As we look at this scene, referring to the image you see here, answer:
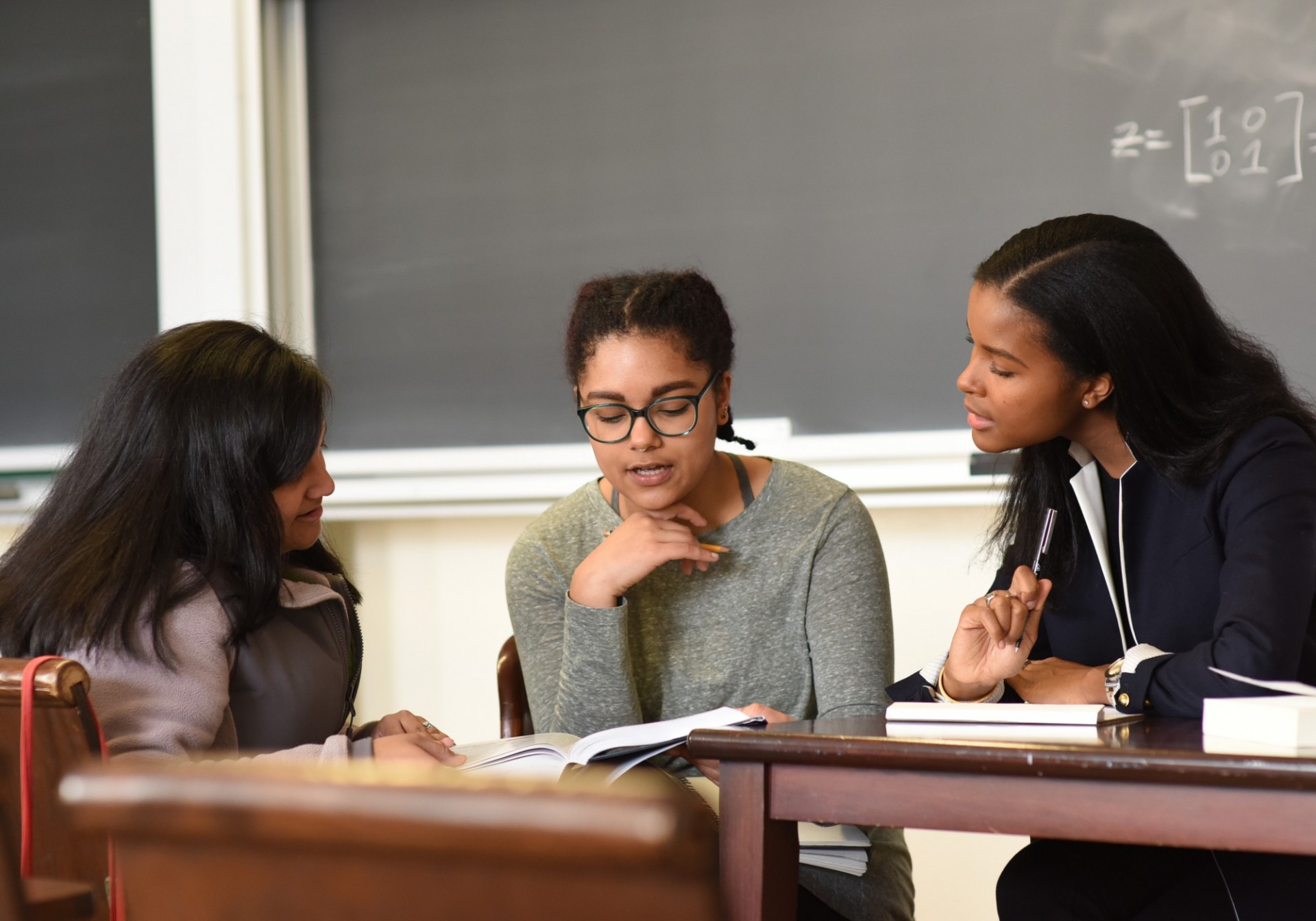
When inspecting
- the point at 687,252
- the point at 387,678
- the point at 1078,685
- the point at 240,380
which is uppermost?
the point at 687,252

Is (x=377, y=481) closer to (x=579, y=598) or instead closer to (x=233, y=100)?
(x=233, y=100)

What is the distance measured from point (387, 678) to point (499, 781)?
2392mm

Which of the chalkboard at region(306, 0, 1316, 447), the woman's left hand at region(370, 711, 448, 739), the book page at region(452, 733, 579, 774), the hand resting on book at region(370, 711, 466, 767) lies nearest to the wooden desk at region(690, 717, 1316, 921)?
the book page at region(452, 733, 579, 774)

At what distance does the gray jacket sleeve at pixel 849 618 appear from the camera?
1.57 m

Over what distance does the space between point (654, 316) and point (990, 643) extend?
0.57m

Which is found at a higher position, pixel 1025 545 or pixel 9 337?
pixel 9 337

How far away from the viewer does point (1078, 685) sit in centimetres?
136

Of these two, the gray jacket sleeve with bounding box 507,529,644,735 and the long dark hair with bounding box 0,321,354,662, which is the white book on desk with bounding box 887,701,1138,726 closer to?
the gray jacket sleeve with bounding box 507,529,644,735

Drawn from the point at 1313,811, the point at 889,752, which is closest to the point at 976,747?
the point at 889,752

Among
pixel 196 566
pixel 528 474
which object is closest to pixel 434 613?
pixel 528 474

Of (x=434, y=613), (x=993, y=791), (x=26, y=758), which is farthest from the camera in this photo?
(x=434, y=613)

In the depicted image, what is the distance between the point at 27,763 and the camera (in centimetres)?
103

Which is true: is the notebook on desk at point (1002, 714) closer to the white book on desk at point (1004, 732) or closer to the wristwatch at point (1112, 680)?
the white book on desk at point (1004, 732)

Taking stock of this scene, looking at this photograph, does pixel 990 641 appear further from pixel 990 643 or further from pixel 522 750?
pixel 522 750
